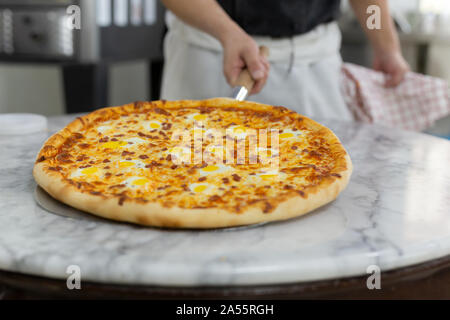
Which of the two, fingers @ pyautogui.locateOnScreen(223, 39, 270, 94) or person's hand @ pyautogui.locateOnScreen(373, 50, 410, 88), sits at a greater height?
fingers @ pyautogui.locateOnScreen(223, 39, 270, 94)

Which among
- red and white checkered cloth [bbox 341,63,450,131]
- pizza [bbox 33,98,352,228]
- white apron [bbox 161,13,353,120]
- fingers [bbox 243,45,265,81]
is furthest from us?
red and white checkered cloth [bbox 341,63,450,131]

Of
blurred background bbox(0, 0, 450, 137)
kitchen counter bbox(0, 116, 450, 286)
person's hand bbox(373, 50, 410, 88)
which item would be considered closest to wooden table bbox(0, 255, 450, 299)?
kitchen counter bbox(0, 116, 450, 286)

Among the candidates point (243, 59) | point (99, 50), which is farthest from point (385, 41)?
point (99, 50)

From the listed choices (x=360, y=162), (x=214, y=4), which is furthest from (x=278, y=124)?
(x=214, y=4)

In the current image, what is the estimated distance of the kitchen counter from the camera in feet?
2.03

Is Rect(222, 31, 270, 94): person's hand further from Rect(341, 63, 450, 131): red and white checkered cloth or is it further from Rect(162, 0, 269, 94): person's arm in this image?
Rect(341, 63, 450, 131): red and white checkered cloth

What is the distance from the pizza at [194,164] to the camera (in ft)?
2.42

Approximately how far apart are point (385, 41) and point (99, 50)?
143 cm

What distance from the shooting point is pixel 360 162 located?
1.09m

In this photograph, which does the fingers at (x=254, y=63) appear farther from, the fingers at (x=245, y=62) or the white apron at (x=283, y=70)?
the white apron at (x=283, y=70)

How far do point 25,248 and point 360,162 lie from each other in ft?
2.22

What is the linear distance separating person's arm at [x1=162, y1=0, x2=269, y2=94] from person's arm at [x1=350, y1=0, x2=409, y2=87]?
558mm

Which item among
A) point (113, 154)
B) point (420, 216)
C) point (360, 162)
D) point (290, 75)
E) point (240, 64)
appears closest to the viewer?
point (420, 216)
